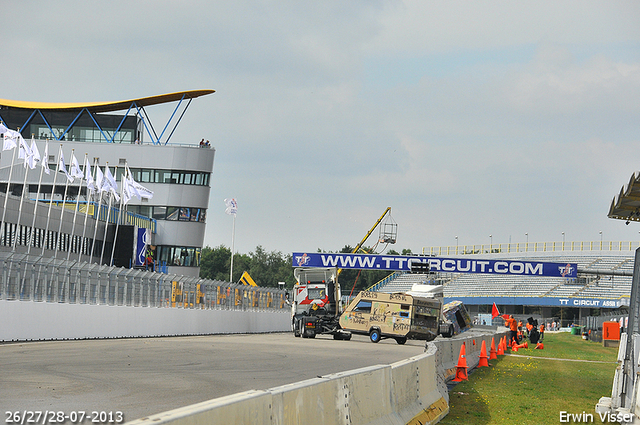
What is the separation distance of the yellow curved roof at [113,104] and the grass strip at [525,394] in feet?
178

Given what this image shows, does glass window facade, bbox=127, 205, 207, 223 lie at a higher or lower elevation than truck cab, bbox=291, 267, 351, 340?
higher

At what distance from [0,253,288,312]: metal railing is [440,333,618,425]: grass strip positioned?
13.1 metres

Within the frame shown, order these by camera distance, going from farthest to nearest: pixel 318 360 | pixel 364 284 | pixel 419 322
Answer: pixel 364 284 < pixel 419 322 < pixel 318 360

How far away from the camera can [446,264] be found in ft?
215

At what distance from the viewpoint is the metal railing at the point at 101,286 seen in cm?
2297

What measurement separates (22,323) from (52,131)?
184ft

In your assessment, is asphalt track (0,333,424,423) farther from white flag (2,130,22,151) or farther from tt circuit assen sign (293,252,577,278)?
tt circuit assen sign (293,252,577,278)

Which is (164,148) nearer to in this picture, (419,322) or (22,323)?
(419,322)

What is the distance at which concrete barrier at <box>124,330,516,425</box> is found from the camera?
505 cm

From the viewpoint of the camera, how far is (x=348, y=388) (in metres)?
7.71

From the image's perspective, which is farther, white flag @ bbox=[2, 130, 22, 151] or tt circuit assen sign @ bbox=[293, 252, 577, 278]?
tt circuit assen sign @ bbox=[293, 252, 577, 278]

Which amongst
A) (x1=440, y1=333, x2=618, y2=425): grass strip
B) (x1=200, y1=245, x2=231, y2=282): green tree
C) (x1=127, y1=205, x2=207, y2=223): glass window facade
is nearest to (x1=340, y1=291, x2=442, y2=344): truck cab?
(x1=440, y1=333, x2=618, y2=425): grass strip

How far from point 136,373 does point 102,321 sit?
44.5 ft

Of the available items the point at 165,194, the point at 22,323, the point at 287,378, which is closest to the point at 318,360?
the point at 287,378
